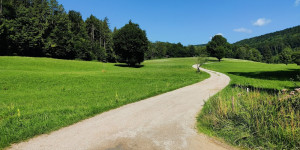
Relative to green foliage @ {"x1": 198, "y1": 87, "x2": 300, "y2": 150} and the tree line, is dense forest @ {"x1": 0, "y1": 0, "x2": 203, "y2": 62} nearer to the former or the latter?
the tree line

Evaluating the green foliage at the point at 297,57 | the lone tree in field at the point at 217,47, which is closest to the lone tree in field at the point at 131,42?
the lone tree in field at the point at 217,47

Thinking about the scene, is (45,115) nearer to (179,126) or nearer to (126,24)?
(179,126)

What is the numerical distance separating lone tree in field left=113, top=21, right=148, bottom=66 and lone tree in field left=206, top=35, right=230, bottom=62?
4247cm

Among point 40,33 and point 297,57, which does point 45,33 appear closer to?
point 40,33

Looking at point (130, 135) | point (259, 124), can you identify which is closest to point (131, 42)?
point (130, 135)

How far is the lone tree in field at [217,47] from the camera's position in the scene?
7569cm

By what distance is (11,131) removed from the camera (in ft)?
20.0

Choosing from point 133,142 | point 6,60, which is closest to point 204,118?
point 133,142

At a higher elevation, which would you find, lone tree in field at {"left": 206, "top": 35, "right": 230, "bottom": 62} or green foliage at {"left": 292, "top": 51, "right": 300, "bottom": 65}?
lone tree in field at {"left": 206, "top": 35, "right": 230, "bottom": 62}

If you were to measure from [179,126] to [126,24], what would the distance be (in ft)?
163

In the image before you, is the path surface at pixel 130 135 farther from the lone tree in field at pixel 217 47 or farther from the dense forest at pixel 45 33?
the lone tree in field at pixel 217 47

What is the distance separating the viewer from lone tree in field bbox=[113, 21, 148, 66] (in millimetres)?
47844

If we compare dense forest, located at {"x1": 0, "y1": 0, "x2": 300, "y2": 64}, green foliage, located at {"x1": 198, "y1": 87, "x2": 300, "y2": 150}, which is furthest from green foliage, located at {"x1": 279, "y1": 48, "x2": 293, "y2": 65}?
green foliage, located at {"x1": 198, "y1": 87, "x2": 300, "y2": 150}

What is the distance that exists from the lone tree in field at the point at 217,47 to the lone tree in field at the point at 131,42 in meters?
42.5
